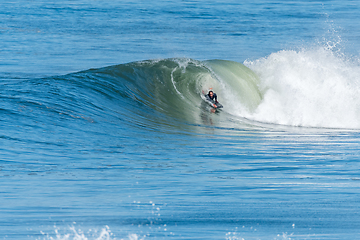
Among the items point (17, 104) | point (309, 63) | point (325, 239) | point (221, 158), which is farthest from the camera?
point (309, 63)

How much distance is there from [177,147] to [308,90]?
7.51m

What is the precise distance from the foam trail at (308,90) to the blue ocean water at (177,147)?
6 cm

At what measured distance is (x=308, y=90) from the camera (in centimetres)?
1502

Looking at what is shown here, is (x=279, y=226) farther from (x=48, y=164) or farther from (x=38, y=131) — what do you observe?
(x=38, y=131)

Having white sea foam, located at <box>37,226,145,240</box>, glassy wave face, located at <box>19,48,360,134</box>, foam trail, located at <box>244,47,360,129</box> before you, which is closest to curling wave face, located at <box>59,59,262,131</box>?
glassy wave face, located at <box>19,48,360,134</box>

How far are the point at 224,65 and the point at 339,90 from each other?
4.09 meters

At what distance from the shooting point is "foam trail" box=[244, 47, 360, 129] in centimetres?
1299

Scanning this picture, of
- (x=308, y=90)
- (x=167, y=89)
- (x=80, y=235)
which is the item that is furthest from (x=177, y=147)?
(x=308, y=90)

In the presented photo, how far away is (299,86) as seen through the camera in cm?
1528

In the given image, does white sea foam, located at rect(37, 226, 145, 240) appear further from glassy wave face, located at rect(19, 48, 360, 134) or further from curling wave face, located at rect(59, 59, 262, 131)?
curling wave face, located at rect(59, 59, 262, 131)

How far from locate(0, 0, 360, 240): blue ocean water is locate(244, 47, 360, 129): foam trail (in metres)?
0.06

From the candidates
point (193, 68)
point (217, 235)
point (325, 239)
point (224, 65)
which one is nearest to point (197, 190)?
point (217, 235)

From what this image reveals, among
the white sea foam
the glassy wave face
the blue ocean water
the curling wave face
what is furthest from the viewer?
the curling wave face

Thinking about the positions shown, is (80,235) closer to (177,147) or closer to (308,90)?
(177,147)
